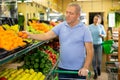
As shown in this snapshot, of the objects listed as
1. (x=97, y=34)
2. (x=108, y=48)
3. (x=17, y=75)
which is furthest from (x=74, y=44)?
(x=108, y=48)

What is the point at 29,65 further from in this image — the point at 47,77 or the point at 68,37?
the point at 68,37

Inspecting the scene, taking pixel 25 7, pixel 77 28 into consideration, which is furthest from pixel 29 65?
pixel 25 7

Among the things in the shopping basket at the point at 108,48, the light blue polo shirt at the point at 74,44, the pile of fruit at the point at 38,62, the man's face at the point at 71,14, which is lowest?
the shopping basket at the point at 108,48

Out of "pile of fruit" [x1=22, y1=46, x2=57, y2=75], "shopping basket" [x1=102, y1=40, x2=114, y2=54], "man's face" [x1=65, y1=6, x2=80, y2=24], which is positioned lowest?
"shopping basket" [x1=102, y1=40, x2=114, y2=54]

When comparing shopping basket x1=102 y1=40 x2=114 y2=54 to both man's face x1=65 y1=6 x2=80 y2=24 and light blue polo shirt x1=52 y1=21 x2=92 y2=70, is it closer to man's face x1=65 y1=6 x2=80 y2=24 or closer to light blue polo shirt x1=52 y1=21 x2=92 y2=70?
light blue polo shirt x1=52 y1=21 x2=92 y2=70

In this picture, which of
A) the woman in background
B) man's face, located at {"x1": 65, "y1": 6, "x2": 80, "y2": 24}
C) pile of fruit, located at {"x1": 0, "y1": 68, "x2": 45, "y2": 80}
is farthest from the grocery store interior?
man's face, located at {"x1": 65, "y1": 6, "x2": 80, "y2": 24}

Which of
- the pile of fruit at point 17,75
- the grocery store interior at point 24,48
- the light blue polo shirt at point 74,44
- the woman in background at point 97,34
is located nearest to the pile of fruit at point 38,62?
the grocery store interior at point 24,48

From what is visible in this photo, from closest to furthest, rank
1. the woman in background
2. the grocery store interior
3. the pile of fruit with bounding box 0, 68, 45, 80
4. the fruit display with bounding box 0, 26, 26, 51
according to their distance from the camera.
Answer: the fruit display with bounding box 0, 26, 26, 51
the grocery store interior
the pile of fruit with bounding box 0, 68, 45, 80
the woman in background

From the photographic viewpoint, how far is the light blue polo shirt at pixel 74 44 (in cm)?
333

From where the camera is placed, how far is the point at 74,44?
11.0 feet

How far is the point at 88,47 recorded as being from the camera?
10.8 ft

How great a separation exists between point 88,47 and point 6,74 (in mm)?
1063

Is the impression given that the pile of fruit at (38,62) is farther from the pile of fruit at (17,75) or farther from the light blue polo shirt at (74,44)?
the light blue polo shirt at (74,44)

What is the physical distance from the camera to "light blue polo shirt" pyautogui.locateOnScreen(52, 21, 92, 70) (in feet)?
10.9
